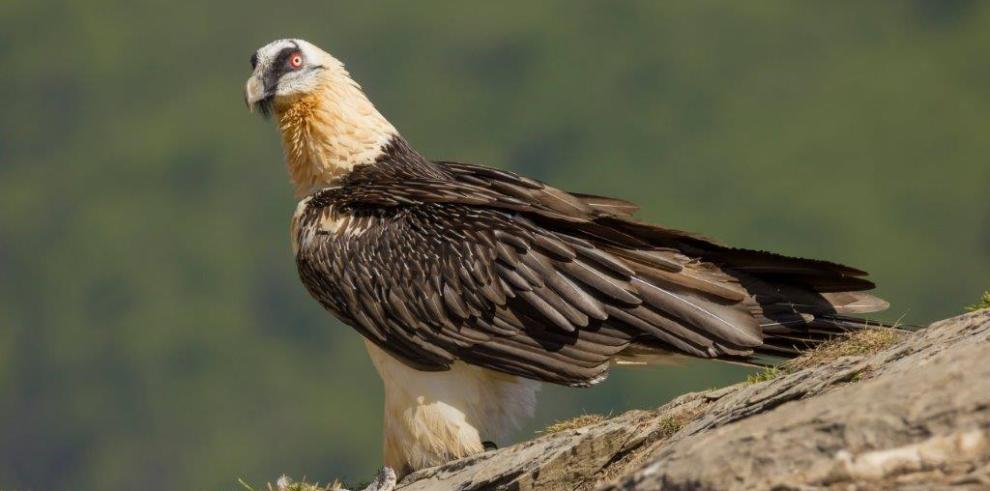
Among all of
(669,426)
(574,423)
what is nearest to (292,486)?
(574,423)

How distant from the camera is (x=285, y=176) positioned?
171625 millimetres

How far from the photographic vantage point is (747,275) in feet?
39.7

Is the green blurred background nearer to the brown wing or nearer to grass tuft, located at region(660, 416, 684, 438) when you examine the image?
the brown wing

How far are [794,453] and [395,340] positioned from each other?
5.01 m

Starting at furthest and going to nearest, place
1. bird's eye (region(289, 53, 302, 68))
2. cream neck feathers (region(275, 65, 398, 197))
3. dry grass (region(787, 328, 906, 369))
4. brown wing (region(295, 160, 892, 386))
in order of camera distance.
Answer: bird's eye (region(289, 53, 302, 68)) < cream neck feathers (region(275, 65, 398, 197)) < brown wing (region(295, 160, 892, 386)) < dry grass (region(787, 328, 906, 369))

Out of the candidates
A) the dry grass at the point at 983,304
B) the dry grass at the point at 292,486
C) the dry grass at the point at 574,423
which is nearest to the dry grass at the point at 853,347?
the dry grass at the point at 983,304

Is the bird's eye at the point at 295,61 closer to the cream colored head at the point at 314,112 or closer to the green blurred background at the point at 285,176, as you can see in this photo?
the cream colored head at the point at 314,112

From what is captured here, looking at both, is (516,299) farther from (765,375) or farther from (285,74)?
(285,74)

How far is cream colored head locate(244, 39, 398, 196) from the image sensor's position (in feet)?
44.6

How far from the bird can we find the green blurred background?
387 ft

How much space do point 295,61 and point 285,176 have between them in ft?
521

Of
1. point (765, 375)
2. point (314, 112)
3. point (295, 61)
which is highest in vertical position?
point (295, 61)

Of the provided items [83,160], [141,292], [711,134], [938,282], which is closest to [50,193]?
[83,160]

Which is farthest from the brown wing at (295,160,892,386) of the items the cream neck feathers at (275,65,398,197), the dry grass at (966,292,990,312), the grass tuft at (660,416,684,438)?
the grass tuft at (660,416,684,438)
